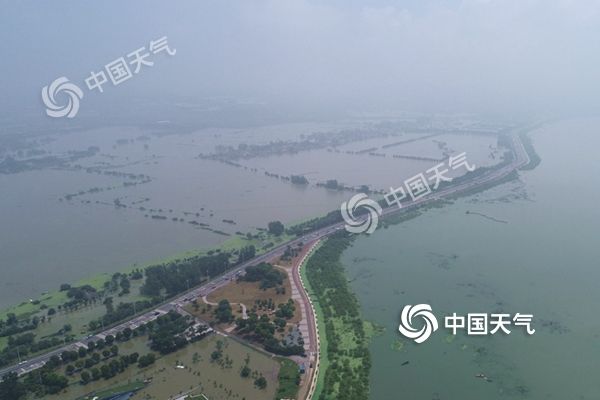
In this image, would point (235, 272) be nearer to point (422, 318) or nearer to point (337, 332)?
point (337, 332)

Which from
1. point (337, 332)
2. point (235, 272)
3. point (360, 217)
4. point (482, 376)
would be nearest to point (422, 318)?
point (337, 332)

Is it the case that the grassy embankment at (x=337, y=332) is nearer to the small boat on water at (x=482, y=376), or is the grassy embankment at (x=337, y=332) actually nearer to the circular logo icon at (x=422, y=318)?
the circular logo icon at (x=422, y=318)

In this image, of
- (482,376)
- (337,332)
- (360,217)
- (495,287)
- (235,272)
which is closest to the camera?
(482,376)

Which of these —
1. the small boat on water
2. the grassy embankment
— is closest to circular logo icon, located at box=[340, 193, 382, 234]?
the grassy embankment

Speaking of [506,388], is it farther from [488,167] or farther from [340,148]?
[340,148]

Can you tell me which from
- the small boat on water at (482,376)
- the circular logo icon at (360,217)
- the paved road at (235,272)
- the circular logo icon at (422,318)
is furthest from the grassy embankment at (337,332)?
the circular logo icon at (360,217)

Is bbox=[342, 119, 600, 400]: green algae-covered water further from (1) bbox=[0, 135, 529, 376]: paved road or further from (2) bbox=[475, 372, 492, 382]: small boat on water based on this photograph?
(1) bbox=[0, 135, 529, 376]: paved road
